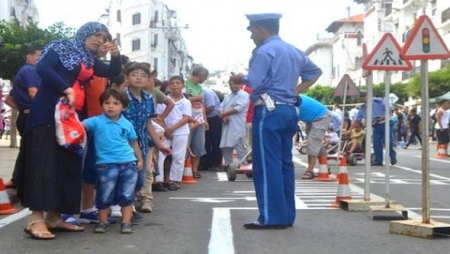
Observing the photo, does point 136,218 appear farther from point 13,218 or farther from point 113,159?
point 13,218

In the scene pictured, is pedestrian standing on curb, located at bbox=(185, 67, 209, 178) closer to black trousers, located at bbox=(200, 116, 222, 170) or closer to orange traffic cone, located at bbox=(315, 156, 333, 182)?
black trousers, located at bbox=(200, 116, 222, 170)

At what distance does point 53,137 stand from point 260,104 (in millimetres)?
2007

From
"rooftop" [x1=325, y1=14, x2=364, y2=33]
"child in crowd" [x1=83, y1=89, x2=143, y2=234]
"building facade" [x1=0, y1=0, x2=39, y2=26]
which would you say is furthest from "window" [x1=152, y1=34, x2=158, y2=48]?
"child in crowd" [x1=83, y1=89, x2=143, y2=234]

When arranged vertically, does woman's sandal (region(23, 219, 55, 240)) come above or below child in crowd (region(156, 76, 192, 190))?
below

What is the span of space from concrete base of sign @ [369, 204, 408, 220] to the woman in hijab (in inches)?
126

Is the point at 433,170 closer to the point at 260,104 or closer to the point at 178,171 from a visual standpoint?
the point at 178,171

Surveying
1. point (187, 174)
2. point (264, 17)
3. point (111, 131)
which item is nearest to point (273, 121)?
point (264, 17)

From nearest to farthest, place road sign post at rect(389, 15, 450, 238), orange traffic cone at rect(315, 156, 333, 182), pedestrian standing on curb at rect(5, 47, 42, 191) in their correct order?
1. road sign post at rect(389, 15, 450, 238)
2. pedestrian standing on curb at rect(5, 47, 42, 191)
3. orange traffic cone at rect(315, 156, 333, 182)

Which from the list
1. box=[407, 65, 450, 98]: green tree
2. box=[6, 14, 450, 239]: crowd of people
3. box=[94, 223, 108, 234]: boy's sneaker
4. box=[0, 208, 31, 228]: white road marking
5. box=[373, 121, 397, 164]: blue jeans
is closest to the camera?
box=[6, 14, 450, 239]: crowd of people

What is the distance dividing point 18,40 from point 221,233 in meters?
20.7

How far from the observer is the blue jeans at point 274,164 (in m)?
7.74

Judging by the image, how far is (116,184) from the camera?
7.66 meters

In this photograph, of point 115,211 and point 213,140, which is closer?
point 115,211

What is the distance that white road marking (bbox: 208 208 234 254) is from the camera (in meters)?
6.54
